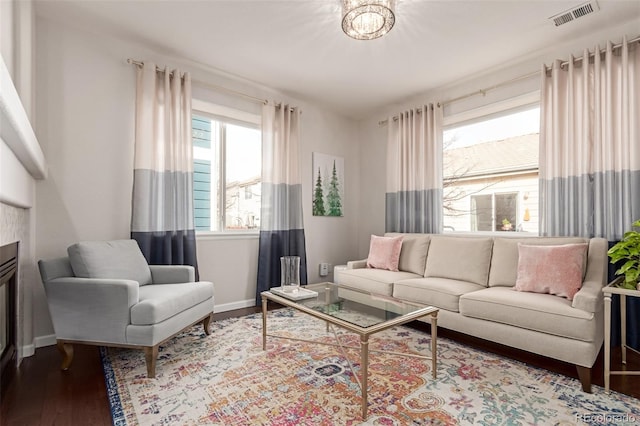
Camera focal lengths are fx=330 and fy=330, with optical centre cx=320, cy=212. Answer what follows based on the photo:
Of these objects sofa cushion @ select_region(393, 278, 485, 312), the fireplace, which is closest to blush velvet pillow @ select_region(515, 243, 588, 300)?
sofa cushion @ select_region(393, 278, 485, 312)

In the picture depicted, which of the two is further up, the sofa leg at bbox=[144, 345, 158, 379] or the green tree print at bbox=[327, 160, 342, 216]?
the green tree print at bbox=[327, 160, 342, 216]

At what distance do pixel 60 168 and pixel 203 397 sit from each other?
Answer: 2110 millimetres

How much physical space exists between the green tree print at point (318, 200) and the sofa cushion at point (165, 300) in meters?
1.98

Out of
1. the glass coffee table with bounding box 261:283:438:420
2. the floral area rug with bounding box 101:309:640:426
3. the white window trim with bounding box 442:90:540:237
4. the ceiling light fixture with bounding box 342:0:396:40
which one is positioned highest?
the ceiling light fixture with bounding box 342:0:396:40

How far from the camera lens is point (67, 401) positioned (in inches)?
67.6

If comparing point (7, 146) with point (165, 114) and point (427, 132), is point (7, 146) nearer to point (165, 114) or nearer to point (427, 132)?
point (165, 114)

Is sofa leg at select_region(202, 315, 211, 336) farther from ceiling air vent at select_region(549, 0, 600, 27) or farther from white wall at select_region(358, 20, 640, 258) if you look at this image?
ceiling air vent at select_region(549, 0, 600, 27)

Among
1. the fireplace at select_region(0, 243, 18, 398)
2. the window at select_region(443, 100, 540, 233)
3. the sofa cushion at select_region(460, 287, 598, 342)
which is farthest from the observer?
the window at select_region(443, 100, 540, 233)

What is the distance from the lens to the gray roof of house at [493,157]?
10.8ft

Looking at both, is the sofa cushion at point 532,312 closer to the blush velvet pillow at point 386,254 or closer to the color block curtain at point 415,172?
the blush velvet pillow at point 386,254

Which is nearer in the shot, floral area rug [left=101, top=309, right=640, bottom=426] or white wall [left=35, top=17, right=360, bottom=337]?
floral area rug [left=101, top=309, right=640, bottom=426]

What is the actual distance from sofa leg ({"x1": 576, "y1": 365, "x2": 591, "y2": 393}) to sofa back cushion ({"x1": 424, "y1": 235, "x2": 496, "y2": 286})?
3.46 feet

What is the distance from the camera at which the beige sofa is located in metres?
1.95

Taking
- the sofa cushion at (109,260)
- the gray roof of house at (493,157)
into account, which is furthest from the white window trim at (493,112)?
the sofa cushion at (109,260)
